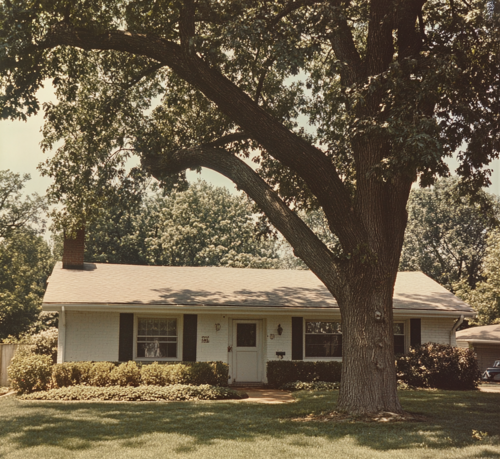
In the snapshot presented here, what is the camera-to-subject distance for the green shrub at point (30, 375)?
48.7 ft

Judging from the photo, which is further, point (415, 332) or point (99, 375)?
point (415, 332)

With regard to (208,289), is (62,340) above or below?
below

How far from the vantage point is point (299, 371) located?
17766 mm

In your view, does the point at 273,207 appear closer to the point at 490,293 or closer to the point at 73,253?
the point at 73,253

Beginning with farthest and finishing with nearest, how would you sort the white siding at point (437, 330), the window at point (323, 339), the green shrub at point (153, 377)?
the white siding at point (437, 330), the window at point (323, 339), the green shrub at point (153, 377)

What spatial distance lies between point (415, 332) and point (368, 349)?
934 centimetres

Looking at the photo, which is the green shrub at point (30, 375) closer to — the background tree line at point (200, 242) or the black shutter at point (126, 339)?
the black shutter at point (126, 339)

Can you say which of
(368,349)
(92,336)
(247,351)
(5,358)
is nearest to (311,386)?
(247,351)

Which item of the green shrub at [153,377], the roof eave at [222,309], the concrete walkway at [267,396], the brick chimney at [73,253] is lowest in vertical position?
the concrete walkway at [267,396]

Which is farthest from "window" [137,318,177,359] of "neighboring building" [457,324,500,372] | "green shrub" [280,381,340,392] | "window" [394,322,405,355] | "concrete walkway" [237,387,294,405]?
"neighboring building" [457,324,500,372]

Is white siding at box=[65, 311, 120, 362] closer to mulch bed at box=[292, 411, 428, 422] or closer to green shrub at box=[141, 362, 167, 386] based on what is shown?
green shrub at box=[141, 362, 167, 386]

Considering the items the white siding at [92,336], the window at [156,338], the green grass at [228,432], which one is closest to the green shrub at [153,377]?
the white siding at [92,336]

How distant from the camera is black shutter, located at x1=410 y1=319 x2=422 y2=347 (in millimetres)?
19234

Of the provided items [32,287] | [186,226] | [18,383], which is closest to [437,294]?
[18,383]
